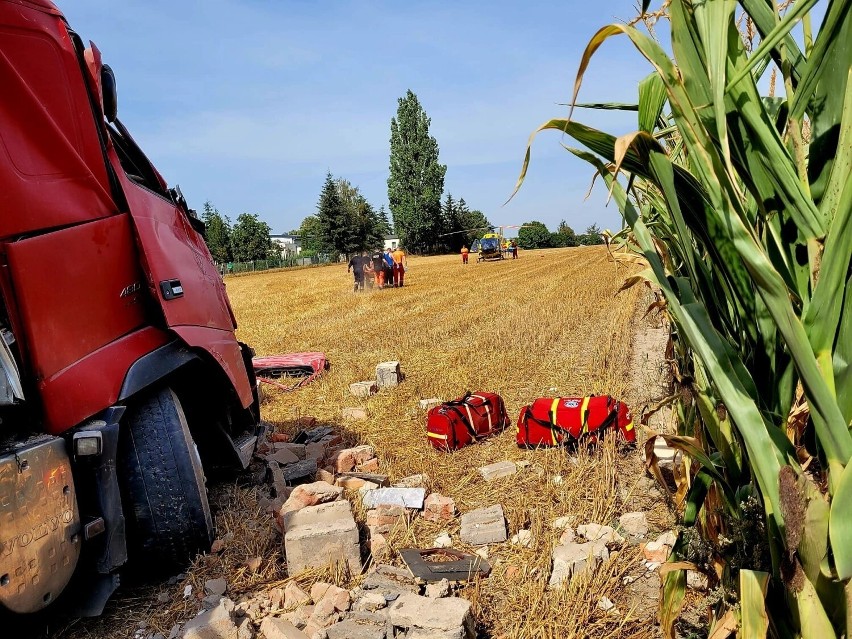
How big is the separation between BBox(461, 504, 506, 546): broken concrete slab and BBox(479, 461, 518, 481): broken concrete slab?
653 mm

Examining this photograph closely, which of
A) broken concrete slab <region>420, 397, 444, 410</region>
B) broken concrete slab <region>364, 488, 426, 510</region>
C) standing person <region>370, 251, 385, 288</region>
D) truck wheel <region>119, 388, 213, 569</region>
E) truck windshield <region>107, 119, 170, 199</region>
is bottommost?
broken concrete slab <region>364, 488, 426, 510</region>

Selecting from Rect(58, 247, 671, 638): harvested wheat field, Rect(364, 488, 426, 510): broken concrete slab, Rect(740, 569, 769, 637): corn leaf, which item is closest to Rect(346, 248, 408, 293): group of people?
Rect(58, 247, 671, 638): harvested wheat field

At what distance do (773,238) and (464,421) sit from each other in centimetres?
353

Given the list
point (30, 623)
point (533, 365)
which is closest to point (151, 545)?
point (30, 623)

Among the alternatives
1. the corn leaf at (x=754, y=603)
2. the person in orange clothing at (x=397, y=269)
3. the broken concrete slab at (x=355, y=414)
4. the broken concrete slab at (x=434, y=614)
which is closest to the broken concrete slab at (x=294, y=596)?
the broken concrete slab at (x=434, y=614)

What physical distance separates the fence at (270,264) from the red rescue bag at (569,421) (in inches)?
1834

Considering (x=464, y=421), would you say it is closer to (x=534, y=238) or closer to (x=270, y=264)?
(x=270, y=264)

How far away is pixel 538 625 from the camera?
256cm

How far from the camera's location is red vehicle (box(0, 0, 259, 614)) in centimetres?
238

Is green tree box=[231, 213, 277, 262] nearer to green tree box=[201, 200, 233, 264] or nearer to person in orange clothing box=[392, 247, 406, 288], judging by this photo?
green tree box=[201, 200, 233, 264]

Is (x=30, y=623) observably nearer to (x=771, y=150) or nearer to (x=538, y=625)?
(x=538, y=625)

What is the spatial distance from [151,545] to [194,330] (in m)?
1.03

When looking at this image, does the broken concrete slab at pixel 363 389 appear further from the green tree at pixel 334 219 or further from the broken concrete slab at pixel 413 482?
the green tree at pixel 334 219

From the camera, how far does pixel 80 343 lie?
2660 millimetres
